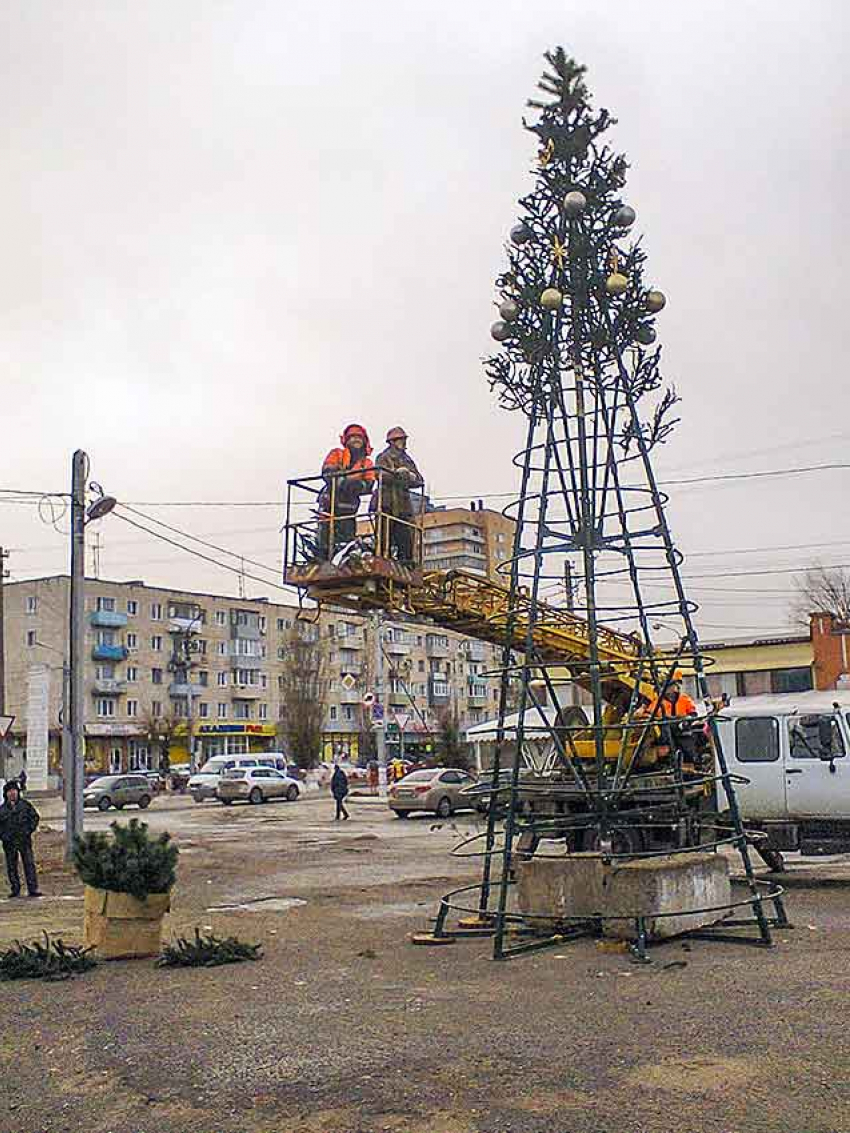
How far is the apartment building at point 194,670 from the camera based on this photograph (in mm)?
92000

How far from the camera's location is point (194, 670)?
331ft

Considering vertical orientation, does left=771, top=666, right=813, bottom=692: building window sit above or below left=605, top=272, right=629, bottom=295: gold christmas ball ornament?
below

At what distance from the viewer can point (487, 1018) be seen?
8195mm

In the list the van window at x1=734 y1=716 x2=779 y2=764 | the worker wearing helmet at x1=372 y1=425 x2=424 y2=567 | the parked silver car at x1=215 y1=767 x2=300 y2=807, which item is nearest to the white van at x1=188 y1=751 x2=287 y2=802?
the parked silver car at x1=215 y1=767 x2=300 y2=807

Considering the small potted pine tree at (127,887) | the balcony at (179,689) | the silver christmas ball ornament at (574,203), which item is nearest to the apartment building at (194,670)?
the balcony at (179,689)

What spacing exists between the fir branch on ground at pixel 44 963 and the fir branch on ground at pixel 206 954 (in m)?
0.64

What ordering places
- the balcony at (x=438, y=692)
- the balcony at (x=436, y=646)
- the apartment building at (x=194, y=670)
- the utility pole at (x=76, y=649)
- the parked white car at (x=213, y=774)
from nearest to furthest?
the utility pole at (x=76, y=649) < the parked white car at (x=213, y=774) < the apartment building at (x=194, y=670) < the balcony at (x=438, y=692) < the balcony at (x=436, y=646)

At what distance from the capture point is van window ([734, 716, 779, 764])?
17.1m

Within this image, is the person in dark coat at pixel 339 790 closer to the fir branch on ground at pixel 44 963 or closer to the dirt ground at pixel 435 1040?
the dirt ground at pixel 435 1040

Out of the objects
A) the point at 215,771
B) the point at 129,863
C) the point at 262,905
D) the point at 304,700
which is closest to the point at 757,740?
the point at 262,905

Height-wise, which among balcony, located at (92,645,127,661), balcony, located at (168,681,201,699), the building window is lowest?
the building window

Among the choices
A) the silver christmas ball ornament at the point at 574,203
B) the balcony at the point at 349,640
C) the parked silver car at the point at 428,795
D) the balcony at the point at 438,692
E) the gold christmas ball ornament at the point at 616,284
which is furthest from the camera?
the balcony at the point at 349,640

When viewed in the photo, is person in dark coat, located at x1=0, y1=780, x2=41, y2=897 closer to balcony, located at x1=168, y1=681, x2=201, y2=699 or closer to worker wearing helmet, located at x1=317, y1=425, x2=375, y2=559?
worker wearing helmet, located at x1=317, y1=425, x2=375, y2=559

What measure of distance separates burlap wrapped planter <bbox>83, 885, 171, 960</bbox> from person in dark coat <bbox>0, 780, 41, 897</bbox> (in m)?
6.28
